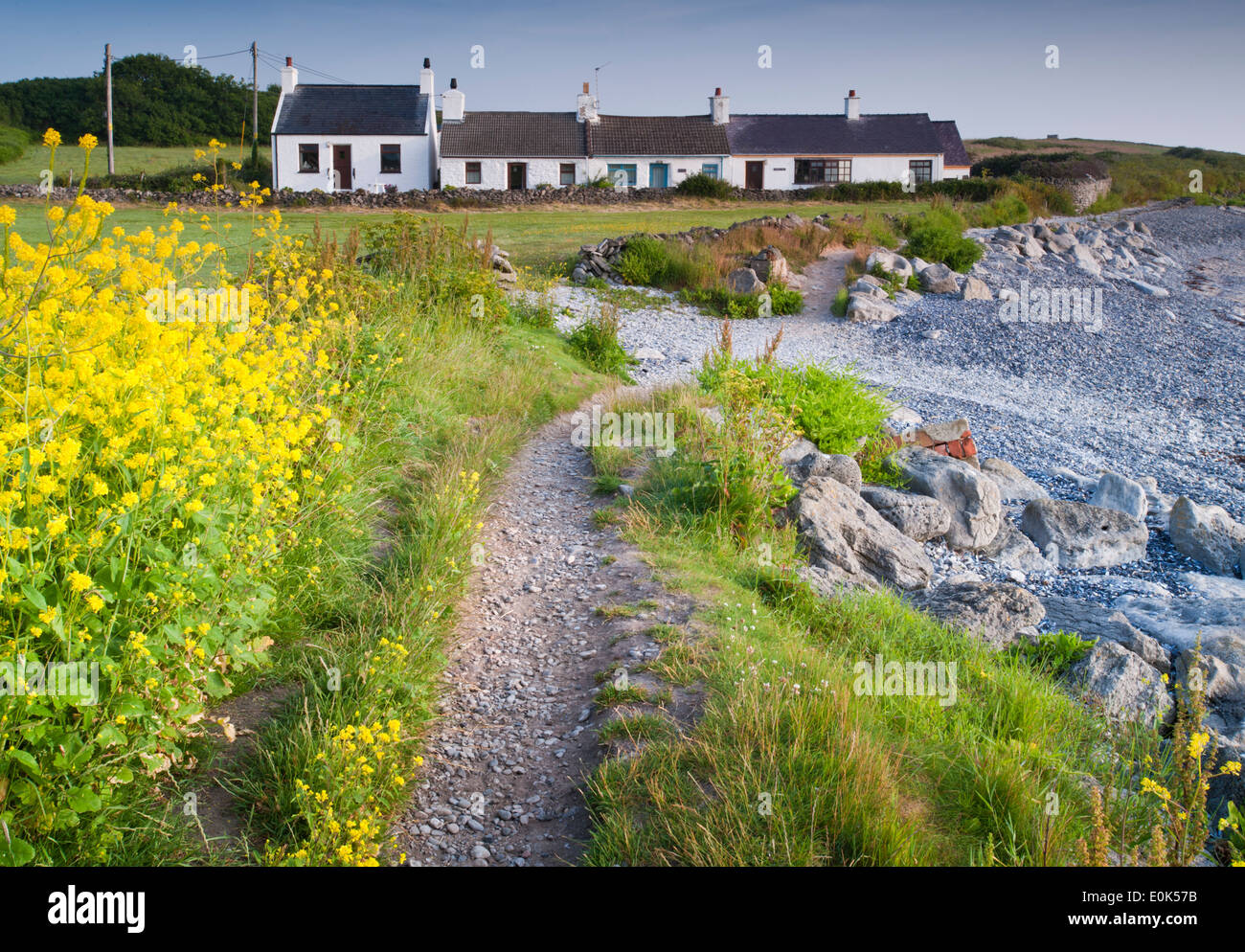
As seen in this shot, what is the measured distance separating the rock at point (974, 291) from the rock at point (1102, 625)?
39.8ft

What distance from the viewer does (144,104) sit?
49.3 m

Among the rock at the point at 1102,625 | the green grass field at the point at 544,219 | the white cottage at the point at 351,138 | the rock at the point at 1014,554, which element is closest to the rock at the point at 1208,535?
the rock at the point at 1014,554

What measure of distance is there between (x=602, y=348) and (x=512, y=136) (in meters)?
35.5

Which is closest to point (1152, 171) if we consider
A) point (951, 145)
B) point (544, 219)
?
point (951, 145)

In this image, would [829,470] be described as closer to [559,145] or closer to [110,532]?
[110,532]

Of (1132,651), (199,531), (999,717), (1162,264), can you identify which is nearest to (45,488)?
(199,531)

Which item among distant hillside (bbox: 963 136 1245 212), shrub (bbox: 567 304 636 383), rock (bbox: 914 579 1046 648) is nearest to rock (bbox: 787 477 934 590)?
rock (bbox: 914 579 1046 648)

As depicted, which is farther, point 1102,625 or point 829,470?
point 829,470

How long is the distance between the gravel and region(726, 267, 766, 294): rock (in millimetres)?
805

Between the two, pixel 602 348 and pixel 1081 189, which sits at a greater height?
pixel 1081 189

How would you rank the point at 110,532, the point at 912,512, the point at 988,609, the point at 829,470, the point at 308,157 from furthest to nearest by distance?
1. the point at 308,157
2. the point at 912,512
3. the point at 829,470
4. the point at 988,609
5. the point at 110,532

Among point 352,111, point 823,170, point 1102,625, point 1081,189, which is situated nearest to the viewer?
point 1102,625

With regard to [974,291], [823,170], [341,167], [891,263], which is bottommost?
[974,291]
